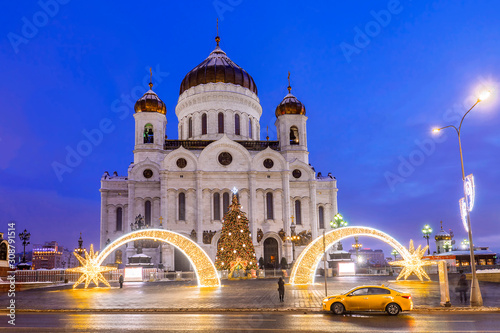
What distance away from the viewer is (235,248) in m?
40.7

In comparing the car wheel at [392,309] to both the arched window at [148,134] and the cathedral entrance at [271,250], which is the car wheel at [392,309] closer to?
the cathedral entrance at [271,250]

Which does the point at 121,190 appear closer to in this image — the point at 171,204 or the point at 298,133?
the point at 171,204

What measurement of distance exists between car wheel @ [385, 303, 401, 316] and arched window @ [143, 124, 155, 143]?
147 ft

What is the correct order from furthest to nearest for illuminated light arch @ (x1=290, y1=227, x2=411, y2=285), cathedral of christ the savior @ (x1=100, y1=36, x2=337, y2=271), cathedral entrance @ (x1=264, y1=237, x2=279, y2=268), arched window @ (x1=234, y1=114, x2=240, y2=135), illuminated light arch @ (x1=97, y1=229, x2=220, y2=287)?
arched window @ (x1=234, y1=114, x2=240, y2=135) → cathedral entrance @ (x1=264, y1=237, x2=279, y2=268) → cathedral of christ the savior @ (x1=100, y1=36, x2=337, y2=271) → illuminated light arch @ (x1=97, y1=229, x2=220, y2=287) → illuminated light arch @ (x1=290, y1=227, x2=411, y2=285)

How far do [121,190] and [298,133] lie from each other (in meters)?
22.4

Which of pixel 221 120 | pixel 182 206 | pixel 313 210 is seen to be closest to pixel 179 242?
pixel 182 206

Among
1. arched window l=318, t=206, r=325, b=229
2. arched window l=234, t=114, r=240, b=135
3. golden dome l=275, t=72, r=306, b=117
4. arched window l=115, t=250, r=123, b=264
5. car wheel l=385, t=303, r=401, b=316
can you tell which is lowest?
car wheel l=385, t=303, r=401, b=316

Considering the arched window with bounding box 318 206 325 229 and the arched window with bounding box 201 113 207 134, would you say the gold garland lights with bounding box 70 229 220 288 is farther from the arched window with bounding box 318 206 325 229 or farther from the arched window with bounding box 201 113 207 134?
the arched window with bounding box 201 113 207 134

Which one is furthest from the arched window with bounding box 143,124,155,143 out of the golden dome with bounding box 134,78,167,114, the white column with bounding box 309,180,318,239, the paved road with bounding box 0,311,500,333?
the paved road with bounding box 0,311,500,333

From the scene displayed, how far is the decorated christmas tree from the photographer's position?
40.3 m

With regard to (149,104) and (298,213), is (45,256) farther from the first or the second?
(298,213)

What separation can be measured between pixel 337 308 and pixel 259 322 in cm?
347

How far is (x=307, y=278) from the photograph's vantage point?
28281 millimetres

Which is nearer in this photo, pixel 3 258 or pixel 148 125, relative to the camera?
pixel 3 258
